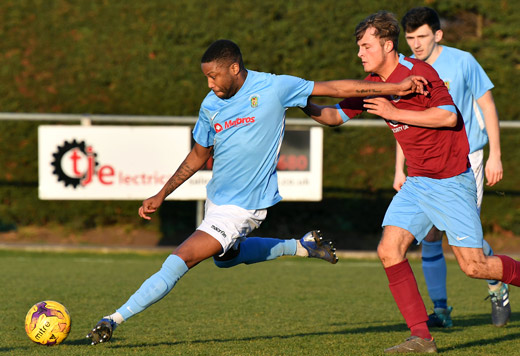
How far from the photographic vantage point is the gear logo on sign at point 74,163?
411 inches

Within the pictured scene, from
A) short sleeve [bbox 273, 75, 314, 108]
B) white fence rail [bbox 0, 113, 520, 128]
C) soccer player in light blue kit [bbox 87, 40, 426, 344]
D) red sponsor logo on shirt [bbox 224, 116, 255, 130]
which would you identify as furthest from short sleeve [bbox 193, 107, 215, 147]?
white fence rail [bbox 0, 113, 520, 128]

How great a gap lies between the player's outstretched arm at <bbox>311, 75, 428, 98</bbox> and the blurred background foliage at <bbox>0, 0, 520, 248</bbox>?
6818 millimetres

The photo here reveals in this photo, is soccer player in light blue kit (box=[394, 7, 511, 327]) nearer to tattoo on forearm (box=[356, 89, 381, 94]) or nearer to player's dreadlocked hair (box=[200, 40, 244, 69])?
tattoo on forearm (box=[356, 89, 381, 94])

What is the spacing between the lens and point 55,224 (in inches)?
468

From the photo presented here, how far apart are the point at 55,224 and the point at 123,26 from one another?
312 centimetres

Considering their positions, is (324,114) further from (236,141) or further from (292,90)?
(236,141)

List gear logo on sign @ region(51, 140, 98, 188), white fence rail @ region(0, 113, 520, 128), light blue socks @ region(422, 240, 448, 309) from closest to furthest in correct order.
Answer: light blue socks @ region(422, 240, 448, 309) < gear logo on sign @ region(51, 140, 98, 188) < white fence rail @ region(0, 113, 520, 128)

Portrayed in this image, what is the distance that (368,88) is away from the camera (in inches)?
190

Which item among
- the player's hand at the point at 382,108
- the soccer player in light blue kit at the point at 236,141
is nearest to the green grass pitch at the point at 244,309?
the soccer player in light blue kit at the point at 236,141

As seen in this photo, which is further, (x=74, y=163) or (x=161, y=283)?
(x=74, y=163)

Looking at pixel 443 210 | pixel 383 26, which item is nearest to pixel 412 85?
pixel 383 26

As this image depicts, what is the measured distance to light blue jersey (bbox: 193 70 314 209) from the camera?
4.96 m

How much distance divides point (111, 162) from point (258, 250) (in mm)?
5394

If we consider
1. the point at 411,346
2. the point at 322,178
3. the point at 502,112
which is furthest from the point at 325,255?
the point at 502,112
